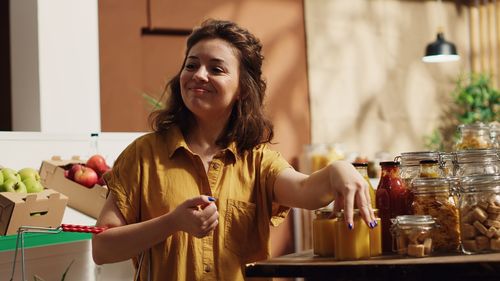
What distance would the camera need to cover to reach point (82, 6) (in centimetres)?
448

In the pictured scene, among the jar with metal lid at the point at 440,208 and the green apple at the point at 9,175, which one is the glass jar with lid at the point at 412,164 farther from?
the green apple at the point at 9,175

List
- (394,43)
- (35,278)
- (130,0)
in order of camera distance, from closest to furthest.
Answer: (35,278) → (130,0) → (394,43)

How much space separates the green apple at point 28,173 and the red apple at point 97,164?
0.96ft

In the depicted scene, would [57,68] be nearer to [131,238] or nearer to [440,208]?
[131,238]

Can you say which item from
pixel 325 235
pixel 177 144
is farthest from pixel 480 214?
pixel 177 144

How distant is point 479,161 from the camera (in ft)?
6.12

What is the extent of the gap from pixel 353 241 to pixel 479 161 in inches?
16.4

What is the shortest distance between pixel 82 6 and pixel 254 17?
2133mm

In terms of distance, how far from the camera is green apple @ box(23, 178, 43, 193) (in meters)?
2.87

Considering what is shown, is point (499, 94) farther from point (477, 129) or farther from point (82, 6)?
point (477, 129)

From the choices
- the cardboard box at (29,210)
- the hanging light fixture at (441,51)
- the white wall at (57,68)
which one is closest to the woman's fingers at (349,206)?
the cardboard box at (29,210)

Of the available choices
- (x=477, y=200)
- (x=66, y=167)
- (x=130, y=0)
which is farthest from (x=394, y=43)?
(x=477, y=200)

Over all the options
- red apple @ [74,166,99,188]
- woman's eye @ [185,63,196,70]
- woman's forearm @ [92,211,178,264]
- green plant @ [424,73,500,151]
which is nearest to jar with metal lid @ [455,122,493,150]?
woman's eye @ [185,63,196,70]

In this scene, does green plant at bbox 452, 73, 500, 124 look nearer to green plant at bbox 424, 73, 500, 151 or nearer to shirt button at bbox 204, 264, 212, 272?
green plant at bbox 424, 73, 500, 151
